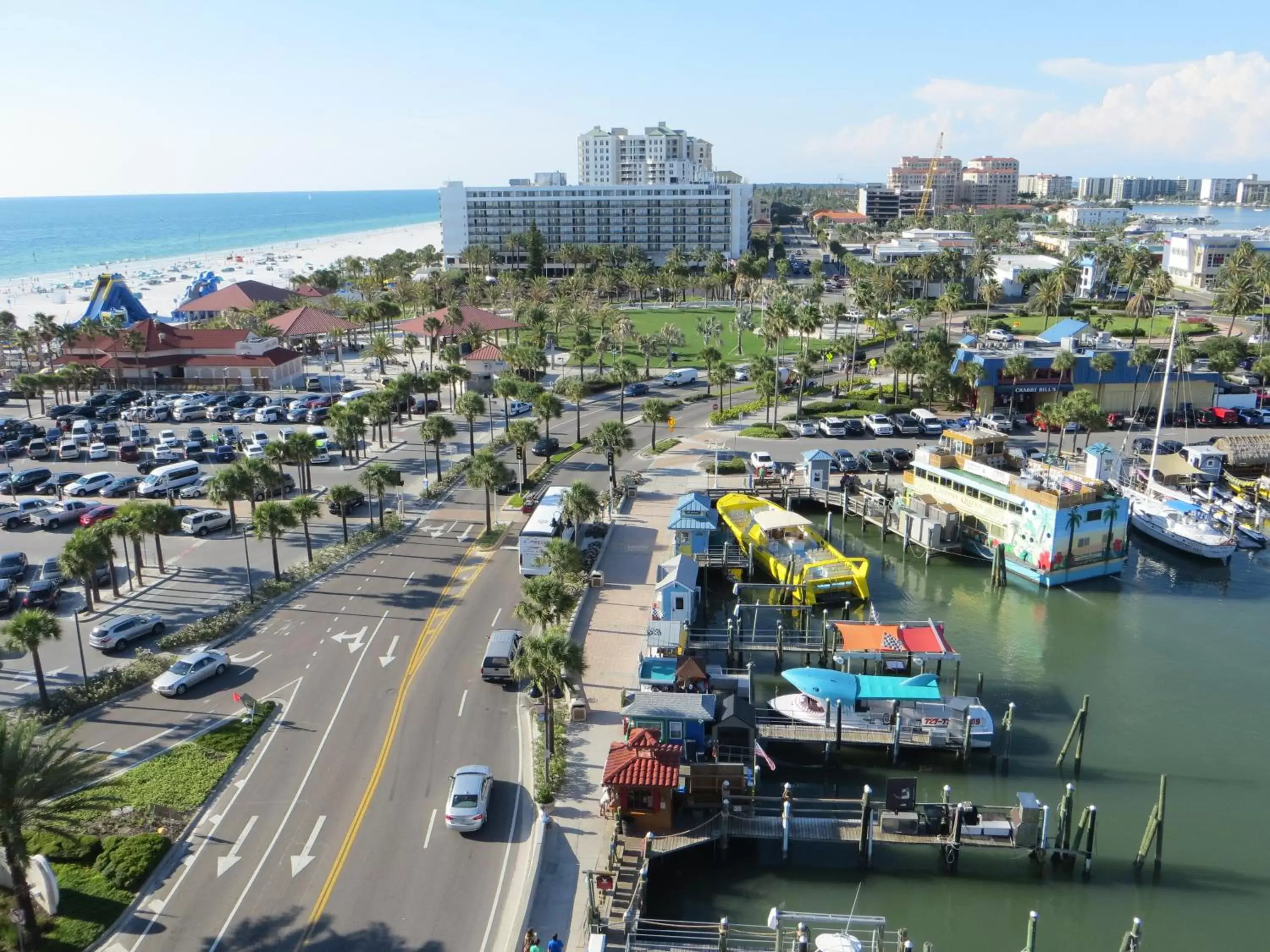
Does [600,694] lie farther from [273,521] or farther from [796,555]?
[273,521]

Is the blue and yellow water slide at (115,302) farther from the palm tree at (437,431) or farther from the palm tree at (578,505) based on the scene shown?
the palm tree at (578,505)

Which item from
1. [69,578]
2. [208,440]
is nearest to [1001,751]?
[69,578]

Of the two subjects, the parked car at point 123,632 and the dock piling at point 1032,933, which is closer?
the dock piling at point 1032,933

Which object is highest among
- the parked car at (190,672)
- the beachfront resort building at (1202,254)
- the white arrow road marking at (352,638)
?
the beachfront resort building at (1202,254)

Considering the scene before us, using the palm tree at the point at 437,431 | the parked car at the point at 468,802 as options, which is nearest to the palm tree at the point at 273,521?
the palm tree at the point at 437,431

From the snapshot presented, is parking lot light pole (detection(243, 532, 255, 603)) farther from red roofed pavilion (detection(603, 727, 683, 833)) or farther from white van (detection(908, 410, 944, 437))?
white van (detection(908, 410, 944, 437))

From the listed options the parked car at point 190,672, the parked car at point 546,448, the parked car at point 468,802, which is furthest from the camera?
the parked car at point 546,448

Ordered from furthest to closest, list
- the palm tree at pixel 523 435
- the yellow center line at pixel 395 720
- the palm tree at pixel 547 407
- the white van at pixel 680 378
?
the white van at pixel 680 378, the palm tree at pixel 547 407, the palm tree at pixel 523 435, the yellow center line at pixel 395 720
